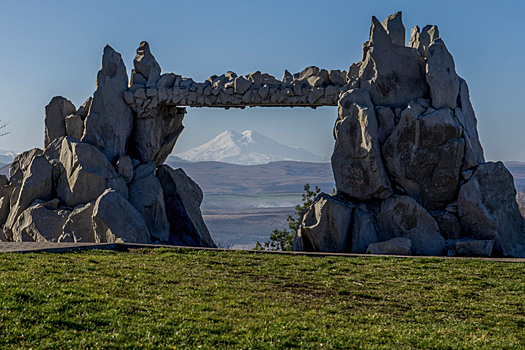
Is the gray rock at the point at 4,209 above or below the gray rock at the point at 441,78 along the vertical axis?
below

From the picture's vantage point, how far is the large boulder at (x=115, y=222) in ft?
53.1

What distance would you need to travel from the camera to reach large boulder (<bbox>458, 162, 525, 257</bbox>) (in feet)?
48.3

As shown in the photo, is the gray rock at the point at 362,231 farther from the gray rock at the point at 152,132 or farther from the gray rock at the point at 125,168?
the gray rock at the point at 152,132

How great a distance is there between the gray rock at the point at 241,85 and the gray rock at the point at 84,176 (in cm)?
559

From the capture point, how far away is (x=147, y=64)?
20625 mm

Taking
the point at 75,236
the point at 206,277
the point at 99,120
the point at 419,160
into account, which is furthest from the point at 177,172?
the point at 206,277

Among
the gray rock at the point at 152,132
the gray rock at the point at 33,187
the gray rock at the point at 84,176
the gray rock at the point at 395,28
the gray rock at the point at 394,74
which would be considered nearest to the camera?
the gray rock at the point at 394,74

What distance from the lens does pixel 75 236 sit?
17.0 meters

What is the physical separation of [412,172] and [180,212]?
10.0 metres

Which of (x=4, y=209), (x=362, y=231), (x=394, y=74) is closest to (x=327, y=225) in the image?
(x=362, y=231)

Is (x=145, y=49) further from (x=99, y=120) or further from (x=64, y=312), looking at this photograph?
(x=64, y=312)

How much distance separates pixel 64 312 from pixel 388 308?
487cm

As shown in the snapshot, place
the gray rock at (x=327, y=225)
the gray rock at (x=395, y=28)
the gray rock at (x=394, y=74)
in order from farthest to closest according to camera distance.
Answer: the gray rock at (x=395, y=28) → the gray rock at (x=394, y=74) → the gray rock at (x=327, y=225)

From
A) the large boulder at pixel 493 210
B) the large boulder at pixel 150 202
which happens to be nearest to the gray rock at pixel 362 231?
the large boulder at pixel 493 210
